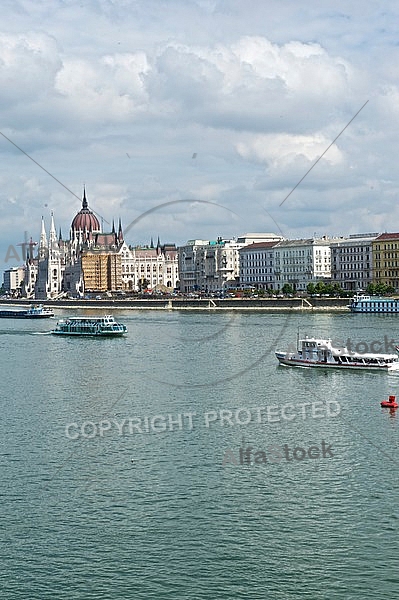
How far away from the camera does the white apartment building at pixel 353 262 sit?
80438mm

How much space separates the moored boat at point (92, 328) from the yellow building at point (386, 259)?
1368 inches

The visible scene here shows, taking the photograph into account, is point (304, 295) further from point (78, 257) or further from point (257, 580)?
point (257, 580)

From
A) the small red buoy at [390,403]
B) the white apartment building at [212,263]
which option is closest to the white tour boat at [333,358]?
the small red buoy at [390,403]

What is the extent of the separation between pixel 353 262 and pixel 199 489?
230ft

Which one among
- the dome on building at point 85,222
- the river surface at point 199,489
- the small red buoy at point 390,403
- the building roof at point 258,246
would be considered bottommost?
the river surface at point 199,489

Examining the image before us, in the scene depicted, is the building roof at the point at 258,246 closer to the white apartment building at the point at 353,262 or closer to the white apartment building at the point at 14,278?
the white apartment building at the point at 353,262

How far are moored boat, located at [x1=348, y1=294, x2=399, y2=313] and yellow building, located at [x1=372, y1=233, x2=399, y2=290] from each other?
47.8 feet

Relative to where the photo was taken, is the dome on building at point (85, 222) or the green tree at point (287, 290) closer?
the green tree at point (287, 290)

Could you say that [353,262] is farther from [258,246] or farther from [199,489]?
[199,489]

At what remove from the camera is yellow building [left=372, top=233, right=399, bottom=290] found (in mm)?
76750

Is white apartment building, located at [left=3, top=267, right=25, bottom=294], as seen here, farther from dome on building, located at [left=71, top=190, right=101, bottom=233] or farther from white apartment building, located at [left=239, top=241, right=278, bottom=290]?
white apartment building, located at [left=239, top=241, right=278, bottom=290]

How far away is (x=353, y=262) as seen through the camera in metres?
82.1

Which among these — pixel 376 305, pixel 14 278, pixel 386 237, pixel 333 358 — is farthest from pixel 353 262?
pixel 14 278

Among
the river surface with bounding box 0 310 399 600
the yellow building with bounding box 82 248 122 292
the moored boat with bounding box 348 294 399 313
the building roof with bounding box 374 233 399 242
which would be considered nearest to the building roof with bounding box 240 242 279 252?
the building roof with bounding box 374 233 399 242
